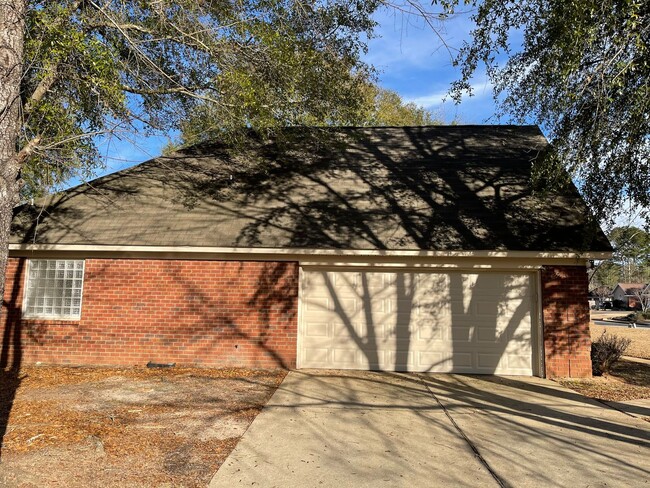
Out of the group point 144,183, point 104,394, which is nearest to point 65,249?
point 144,183

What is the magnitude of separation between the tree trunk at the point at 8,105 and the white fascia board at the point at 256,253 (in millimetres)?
5062

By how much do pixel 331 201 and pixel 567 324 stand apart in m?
5.64

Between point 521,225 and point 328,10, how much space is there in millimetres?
5801

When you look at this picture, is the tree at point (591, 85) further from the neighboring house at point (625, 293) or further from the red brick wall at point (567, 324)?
the neighboring house at point (625, 293)

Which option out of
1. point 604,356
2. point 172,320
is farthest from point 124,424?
point 604,356

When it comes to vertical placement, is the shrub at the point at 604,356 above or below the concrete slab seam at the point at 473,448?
above

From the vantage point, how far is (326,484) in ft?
14.4

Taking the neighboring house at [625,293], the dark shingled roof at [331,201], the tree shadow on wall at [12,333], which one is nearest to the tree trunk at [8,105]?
the dark shingled roof at [331,201]

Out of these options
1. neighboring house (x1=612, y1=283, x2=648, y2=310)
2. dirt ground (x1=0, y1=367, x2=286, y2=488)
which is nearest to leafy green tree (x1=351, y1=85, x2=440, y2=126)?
dirt ground (x1=0, y1=367, x2=286, y2=488)

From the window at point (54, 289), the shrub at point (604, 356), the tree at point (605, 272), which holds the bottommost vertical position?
the shrub at point (604, 356)

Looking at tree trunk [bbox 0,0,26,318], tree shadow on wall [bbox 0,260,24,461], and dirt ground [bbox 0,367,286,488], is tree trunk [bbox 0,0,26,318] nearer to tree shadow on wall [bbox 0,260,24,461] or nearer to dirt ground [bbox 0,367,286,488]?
dirt ground [bbox 0,367,286,488]

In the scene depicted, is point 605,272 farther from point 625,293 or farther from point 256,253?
point 256,253

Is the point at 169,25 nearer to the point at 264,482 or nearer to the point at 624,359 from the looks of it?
the point at 264,482

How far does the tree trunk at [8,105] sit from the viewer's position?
4.60 meters
